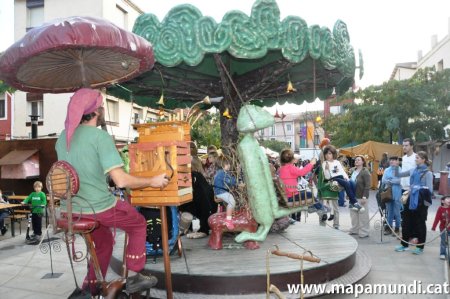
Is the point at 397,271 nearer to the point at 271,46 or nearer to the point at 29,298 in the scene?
the point at 271,46

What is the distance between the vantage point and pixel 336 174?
8164mm

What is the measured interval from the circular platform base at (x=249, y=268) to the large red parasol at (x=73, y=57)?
2.35 m

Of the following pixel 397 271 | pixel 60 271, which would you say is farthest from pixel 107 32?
pixel 397 271

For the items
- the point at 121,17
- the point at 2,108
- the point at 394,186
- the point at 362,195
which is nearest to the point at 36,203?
the point at 362,195

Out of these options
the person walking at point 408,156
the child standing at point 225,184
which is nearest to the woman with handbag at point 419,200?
the person walking at point 408,156

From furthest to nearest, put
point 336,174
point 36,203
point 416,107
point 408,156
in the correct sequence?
point 416,107 < point 36,203 < point 336,174 < point 408,156

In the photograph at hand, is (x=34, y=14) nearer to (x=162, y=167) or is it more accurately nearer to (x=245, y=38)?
(x=245, y=38)

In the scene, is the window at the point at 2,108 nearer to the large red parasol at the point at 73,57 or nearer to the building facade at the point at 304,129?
the building facade at the point at 304,129

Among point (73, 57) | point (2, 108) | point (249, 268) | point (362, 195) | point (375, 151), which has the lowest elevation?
point (249, 268)

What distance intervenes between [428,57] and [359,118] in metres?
13.6

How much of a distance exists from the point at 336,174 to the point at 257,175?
382 cm

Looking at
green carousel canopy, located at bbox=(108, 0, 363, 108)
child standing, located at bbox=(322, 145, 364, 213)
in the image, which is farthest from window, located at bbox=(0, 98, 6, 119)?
child standing, located at bbox=(322, 145, 364, 213)

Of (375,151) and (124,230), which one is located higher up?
(375,151)

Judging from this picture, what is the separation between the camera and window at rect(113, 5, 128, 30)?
77.5 ft
